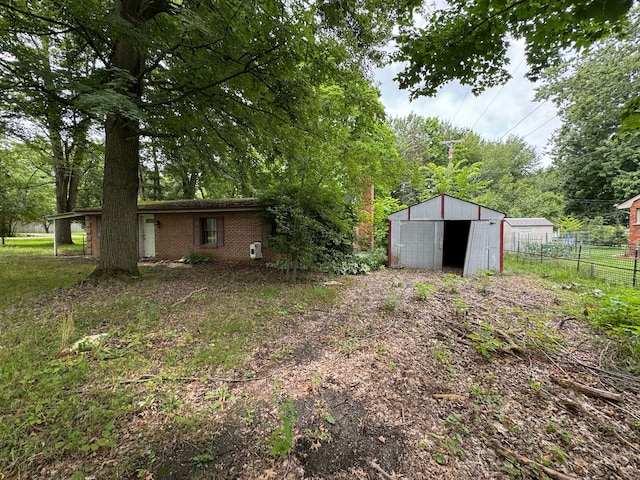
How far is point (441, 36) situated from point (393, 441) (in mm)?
4512

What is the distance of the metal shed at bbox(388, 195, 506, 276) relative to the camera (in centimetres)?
949

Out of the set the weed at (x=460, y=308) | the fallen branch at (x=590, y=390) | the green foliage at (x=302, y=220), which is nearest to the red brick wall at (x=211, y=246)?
the green foliage at (x=302, y=220)

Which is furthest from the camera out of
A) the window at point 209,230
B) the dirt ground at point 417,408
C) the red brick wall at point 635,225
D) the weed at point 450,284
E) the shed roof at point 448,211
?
the red brick wall at point 635,225

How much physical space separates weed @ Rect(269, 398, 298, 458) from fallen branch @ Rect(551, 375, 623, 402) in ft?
9.61

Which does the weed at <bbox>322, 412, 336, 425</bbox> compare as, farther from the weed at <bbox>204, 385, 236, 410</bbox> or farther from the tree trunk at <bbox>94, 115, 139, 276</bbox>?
the tree trunk at <bbox>94, 115, 139, 276</bbox>

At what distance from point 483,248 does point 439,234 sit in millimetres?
1548

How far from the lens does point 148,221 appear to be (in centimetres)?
1237

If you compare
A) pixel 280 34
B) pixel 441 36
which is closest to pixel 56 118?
pixel 280 34

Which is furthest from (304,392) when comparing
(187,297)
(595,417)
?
(187,297)

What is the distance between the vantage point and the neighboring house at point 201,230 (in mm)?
11156

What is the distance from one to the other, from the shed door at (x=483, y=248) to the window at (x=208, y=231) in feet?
32.5

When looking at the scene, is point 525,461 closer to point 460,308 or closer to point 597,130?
point 460,308

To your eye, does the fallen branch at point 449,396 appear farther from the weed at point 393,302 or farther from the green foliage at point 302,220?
the green foliage at point 302,220

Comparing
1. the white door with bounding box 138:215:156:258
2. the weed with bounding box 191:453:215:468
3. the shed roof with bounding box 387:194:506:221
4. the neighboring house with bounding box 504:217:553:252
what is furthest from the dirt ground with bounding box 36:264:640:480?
the neighboring house with bounding box 504:217:553:252
